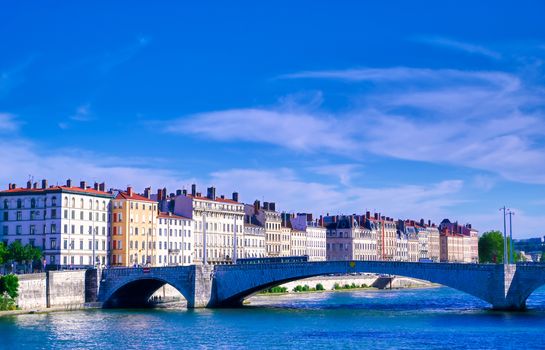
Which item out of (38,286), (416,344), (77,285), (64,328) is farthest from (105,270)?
(416,344)

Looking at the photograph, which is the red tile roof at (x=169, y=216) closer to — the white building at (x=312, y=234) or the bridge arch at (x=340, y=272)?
the bridge arch at (x=340, y=272)

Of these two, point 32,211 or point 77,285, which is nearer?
point 77,285

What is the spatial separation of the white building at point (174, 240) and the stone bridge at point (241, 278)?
73.7 feet

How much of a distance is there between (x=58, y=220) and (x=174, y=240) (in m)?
23.2

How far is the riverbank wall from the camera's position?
79000mm

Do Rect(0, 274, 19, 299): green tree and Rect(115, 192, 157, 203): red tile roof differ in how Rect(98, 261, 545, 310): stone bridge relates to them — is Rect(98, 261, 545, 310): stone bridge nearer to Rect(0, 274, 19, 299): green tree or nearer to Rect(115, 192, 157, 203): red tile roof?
Rect(0, 274, 19, 299): green tree

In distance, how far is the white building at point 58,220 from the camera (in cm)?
9812

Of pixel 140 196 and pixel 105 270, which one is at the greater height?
pixel 140 196

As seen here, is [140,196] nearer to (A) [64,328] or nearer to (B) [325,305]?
(B) [325,305]

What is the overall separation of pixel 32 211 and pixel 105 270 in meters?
15.7

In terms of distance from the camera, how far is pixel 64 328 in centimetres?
6550

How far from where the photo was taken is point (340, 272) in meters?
83.6

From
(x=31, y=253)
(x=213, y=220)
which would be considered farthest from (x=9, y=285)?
(x=213, y=220)

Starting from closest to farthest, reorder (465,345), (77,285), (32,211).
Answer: (465,345) < (77,285) < (32,211)
